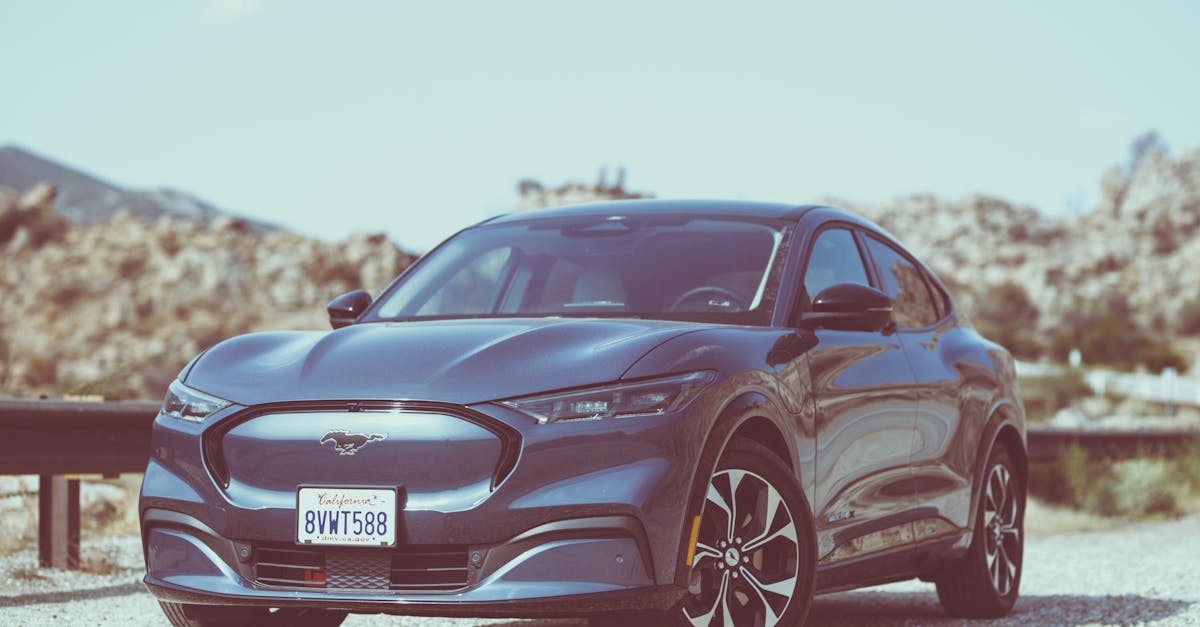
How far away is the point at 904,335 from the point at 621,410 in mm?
2624

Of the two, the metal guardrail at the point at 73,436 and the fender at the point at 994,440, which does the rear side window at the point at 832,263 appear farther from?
the metal guardrail at the point at 73,436

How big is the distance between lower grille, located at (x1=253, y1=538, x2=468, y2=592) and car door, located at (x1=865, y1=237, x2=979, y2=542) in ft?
8.84

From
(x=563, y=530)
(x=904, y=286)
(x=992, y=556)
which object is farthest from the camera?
(x=992, y=556)

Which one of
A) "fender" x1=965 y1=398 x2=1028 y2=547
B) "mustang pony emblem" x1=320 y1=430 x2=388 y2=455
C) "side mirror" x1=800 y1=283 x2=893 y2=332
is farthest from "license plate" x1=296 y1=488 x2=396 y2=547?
"fender" x1=965 y1=398 x2=1028 y2=547

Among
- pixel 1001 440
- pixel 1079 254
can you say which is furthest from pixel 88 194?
pixel 1001 440

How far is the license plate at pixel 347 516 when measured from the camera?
4.36m

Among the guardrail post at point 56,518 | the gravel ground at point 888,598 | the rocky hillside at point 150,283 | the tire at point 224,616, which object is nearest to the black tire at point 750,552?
the tire at point 224,616

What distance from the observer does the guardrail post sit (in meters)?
8.35

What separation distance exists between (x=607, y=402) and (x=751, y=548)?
2.81ft

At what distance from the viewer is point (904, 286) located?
7.23 meters

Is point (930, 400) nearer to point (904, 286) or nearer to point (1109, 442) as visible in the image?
point (904, 286)

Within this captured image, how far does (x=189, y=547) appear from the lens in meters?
4.65

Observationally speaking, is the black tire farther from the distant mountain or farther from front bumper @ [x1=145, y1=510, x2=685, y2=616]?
the distant mountain

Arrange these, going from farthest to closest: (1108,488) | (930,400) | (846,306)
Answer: (1108,488), (930,400), (846,306)
